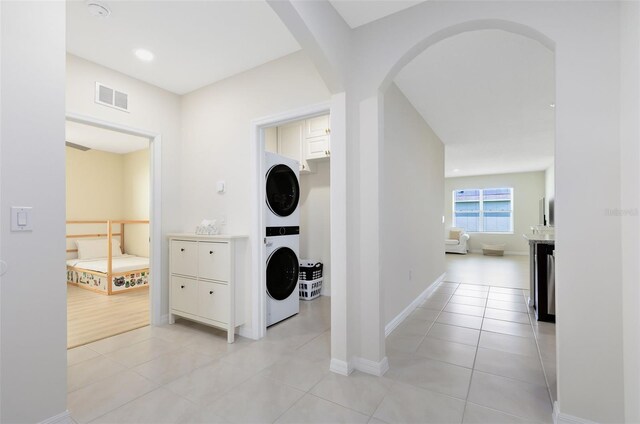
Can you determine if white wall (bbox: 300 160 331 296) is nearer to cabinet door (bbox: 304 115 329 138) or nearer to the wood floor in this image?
cabinet door (bbox: 304 115 329 138)

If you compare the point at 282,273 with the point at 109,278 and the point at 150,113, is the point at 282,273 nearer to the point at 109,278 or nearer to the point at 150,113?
the point at 150,113

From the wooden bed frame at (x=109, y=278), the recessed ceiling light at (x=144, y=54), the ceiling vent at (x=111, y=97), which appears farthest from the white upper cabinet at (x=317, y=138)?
the wooden bed frame at (x=109, y=278)

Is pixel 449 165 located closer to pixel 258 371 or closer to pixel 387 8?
pixel 387 8

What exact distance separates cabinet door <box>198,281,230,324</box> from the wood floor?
88cm

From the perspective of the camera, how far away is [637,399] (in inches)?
51.2

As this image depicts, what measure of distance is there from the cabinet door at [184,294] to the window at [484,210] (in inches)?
368

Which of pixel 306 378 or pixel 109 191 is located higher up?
pixel 109 191

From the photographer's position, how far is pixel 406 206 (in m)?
3.46

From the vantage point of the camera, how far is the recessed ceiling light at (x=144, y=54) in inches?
100

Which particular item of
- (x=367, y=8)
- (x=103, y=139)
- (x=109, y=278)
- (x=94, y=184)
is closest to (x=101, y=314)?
(x=109, y=278)

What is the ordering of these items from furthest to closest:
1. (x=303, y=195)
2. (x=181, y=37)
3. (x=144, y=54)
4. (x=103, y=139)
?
(x=103, y=139)
(x=303, y=195)
(x=144, y=54)
(x=181, y=37)

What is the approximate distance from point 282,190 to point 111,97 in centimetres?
181

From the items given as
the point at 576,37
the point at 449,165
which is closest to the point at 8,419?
the point at 576,37

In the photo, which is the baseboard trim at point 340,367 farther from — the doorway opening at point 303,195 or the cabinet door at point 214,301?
the cabinet door at point 214,301
